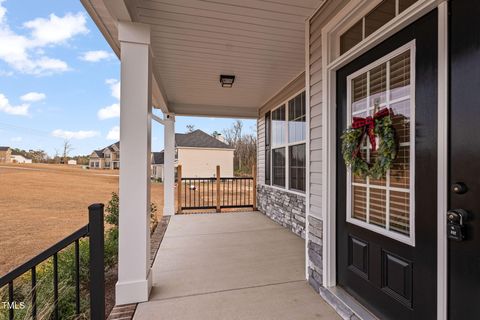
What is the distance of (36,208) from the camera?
802cm

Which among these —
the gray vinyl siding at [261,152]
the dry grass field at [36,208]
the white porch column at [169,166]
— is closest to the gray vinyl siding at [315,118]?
the gray vinyl siding at [261,152]

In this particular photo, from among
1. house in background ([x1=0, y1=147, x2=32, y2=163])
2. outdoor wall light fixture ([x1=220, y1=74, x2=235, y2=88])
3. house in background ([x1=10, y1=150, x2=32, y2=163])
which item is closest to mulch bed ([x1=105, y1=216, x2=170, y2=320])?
outdoor wall light fixture ([x1=220, y1=74, x2=235, y2=88])

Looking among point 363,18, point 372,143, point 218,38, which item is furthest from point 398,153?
point 218,38

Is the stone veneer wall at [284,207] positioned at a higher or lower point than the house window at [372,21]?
lower

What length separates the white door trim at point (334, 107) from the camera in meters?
1.33

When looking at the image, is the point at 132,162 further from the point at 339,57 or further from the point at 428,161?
the point at 428,161

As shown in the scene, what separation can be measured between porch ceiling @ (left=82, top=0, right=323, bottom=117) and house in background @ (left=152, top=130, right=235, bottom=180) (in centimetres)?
1516

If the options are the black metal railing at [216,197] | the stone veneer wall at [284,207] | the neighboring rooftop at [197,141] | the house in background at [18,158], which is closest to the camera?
the stone veneer wall at [284,207]

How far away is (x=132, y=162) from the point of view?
2268 mm

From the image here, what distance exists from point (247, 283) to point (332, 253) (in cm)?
94

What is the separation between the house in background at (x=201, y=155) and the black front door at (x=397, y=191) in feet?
59.7

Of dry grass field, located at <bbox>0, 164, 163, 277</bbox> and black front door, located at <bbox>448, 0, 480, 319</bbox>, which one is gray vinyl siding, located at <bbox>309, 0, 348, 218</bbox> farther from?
dry grass field, located at <bbox>0, 164, 163, 277</bbox>

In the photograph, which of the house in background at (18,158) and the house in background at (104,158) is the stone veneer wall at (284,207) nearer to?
the house in background at (18,158)

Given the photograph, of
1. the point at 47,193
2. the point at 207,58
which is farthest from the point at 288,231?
the point at 47,193
